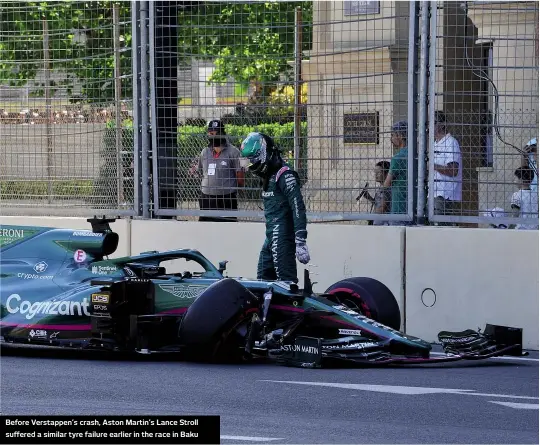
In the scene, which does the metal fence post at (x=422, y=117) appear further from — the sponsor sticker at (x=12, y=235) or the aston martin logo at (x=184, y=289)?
the sponsor sticker at (x=12, y=235)

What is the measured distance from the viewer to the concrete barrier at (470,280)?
10.4 metres

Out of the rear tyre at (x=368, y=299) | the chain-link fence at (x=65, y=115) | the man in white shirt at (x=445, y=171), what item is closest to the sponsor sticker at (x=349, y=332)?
the rear tyre at (x=368, y=299)

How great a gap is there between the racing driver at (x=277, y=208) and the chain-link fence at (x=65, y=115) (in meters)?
2.47

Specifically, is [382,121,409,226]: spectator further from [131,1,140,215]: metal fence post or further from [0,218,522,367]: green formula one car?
[131,1,140,215]: metal fence post

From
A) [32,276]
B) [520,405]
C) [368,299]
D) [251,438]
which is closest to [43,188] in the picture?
[32,276]

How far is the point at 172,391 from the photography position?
298 inches

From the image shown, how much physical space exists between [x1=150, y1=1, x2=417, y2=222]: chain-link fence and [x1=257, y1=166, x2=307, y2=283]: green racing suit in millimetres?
1088

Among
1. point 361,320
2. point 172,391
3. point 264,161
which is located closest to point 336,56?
point 264,161

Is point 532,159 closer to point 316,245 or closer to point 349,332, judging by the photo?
point 316,245

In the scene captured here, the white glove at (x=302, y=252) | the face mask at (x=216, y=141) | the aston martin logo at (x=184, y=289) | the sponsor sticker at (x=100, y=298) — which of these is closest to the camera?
the sponsor sticker at (x=100, y=298)

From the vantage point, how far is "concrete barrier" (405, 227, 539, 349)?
10.4m

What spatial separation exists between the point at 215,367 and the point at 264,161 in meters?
2.19

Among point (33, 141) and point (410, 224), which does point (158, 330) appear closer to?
point (410, 224)

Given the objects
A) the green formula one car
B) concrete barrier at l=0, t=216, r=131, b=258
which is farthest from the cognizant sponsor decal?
concrete barrier at l=0, t=216, r=131, b=258
